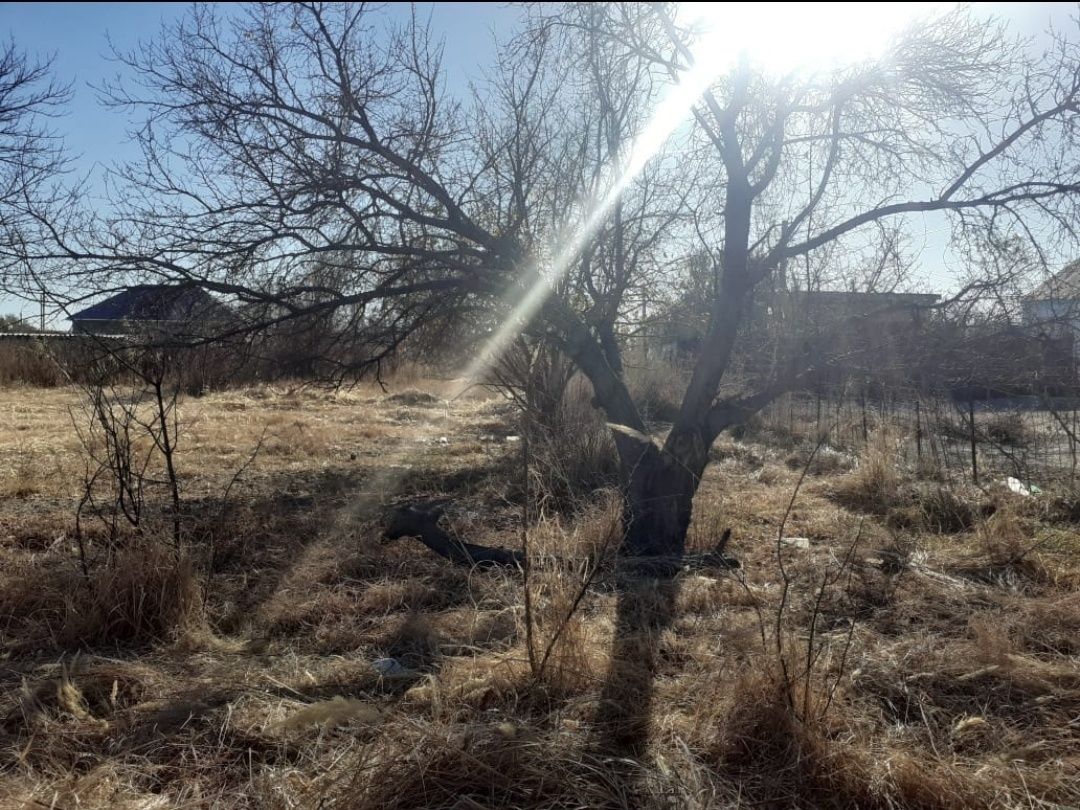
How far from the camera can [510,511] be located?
736cm

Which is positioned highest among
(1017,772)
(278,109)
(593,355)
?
(278,109)

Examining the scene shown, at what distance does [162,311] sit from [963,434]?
7.48 m

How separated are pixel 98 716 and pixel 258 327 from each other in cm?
414

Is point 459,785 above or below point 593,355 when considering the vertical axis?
below

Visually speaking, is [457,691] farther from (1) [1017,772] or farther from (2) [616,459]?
(2) [616,459]

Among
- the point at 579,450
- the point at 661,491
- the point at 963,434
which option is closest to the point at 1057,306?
the point at 963,434

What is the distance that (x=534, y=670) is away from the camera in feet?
10.7

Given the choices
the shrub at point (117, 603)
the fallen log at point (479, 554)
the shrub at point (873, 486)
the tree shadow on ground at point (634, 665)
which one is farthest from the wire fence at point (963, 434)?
the shrub at point (117, 603)

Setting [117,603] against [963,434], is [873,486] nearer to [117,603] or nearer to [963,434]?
[963,434]

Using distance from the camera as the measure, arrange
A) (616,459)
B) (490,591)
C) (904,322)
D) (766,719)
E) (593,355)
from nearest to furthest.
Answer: (766,719)
(490,591)
(904,322)
(593,355)
(616,459)

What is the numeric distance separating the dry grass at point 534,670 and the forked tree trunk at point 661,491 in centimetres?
25

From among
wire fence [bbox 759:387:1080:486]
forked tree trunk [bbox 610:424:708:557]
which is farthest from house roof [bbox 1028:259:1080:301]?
forked tree trunk [bbox 610:424:708:557]

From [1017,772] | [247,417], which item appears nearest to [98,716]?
[1017,772]

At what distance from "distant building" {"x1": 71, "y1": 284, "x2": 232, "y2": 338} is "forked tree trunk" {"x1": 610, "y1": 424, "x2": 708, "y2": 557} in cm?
352
